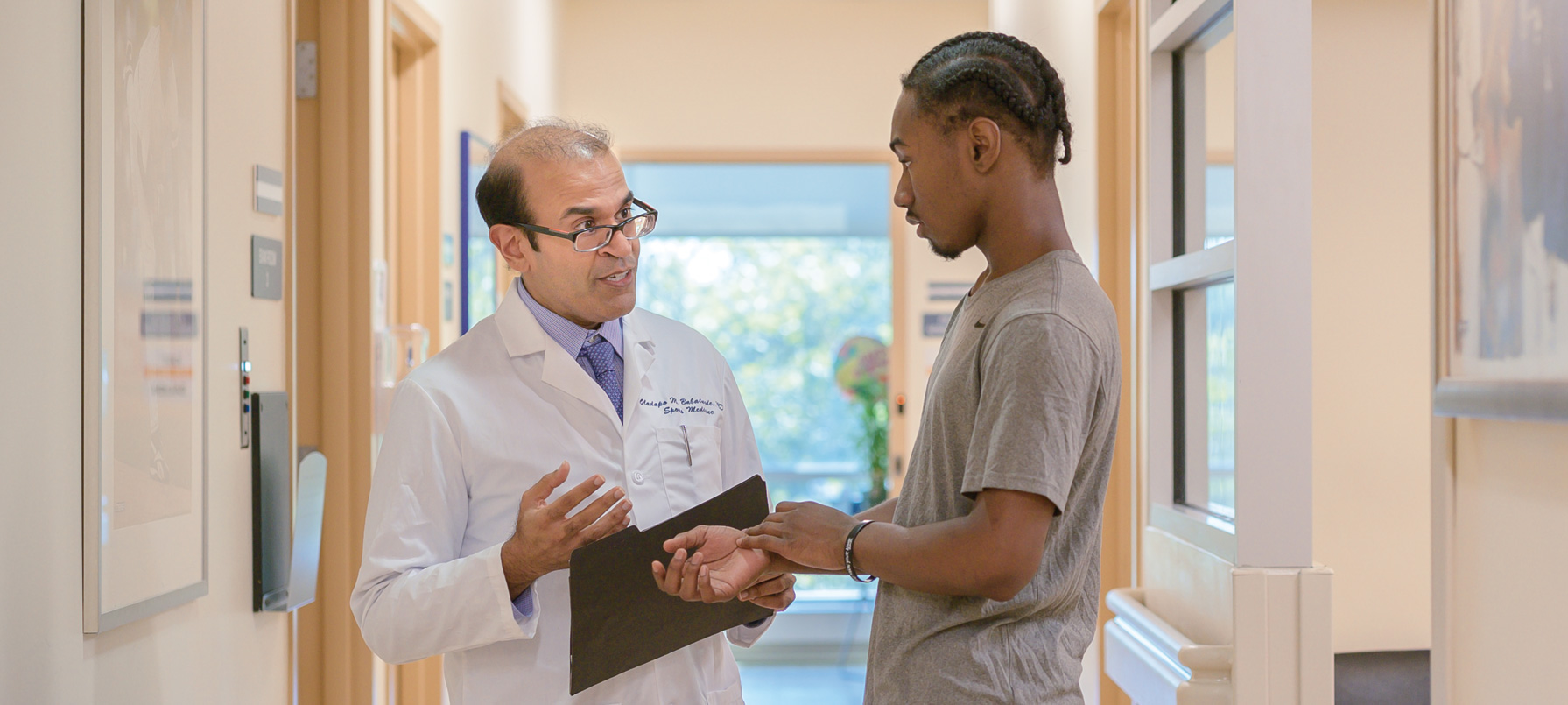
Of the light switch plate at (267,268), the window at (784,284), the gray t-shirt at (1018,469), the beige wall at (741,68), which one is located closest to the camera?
the gray t-shirt at (1018,469)

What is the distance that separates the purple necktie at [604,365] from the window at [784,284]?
499cm

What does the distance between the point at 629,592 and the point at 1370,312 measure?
9.40ft

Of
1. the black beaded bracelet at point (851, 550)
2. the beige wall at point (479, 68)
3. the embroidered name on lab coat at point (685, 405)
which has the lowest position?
the black beaded bracelet at point (851, 550)

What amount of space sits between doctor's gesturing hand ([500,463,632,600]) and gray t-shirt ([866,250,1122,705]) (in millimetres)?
346

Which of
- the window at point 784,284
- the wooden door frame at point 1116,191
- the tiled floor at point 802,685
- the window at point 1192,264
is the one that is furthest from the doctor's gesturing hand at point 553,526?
the window at point 784,284

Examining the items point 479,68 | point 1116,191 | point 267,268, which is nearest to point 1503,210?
point 1116,191

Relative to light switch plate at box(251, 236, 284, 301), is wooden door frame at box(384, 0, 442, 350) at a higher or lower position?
higher

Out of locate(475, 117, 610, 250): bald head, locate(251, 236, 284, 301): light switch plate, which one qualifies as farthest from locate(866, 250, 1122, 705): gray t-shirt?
locate(251, 236, 284, 301): light switch plate

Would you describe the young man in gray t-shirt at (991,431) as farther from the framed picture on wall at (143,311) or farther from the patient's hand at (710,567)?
the framed picture on wall at (143,311)

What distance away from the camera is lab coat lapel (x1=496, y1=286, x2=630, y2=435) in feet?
4.85

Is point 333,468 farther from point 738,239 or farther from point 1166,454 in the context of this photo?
point 738,239

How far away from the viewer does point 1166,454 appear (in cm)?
169

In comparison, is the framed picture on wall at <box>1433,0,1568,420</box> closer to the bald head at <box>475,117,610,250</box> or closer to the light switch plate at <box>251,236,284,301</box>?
the bald head at <box>475,117,610,250</box>

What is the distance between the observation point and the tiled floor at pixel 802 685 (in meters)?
4.52
